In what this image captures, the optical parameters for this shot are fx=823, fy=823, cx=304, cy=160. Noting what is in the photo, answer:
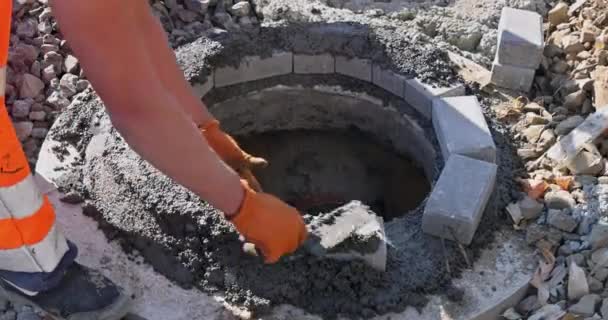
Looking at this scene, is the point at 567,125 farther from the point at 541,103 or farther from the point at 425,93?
the point at 425,93

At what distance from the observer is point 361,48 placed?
4.08 metres

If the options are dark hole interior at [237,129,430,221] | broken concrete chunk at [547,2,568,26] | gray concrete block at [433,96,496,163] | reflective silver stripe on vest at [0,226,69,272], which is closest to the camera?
reflective silver stripe on vest at [0,226,69,272]

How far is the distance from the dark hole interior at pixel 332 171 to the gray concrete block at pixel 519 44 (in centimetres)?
75

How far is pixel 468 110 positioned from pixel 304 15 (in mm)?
1295

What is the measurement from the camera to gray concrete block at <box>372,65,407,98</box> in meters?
3.98

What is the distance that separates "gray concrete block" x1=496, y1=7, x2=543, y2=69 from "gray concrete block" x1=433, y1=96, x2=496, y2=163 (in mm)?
429

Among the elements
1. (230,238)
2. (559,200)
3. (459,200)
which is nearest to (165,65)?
(230,238)

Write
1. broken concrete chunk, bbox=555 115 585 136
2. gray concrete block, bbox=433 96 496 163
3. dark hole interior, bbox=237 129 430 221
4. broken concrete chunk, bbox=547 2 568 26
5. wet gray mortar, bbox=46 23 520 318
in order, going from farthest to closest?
broken concrete chunk, bbox=547 2 568 26
dark hole interior, bbox=237 129 430 221
broken concrete chunk, bbox=555 115 585 136
gray concrete block, bbox=433 96 496 163
wet gray mortar, bbox=46 23 520 318

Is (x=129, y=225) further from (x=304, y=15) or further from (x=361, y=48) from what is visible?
(x=304, y=15)

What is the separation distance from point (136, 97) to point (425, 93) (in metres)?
1.73

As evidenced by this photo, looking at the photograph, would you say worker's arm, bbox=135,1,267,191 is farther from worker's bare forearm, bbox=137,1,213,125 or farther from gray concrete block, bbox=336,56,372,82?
gray concrete block, bbox=336,56,372,82

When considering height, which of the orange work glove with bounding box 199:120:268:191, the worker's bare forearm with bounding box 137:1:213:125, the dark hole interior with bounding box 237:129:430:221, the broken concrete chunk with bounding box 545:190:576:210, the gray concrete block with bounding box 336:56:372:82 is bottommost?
the dark hole interior with bounding box 237:129:430:221

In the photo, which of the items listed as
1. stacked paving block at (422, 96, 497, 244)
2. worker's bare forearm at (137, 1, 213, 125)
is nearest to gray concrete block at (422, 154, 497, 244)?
stacked paving block at (422, 96, 497, 244)

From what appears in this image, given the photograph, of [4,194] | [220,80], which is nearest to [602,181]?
[220,80]
